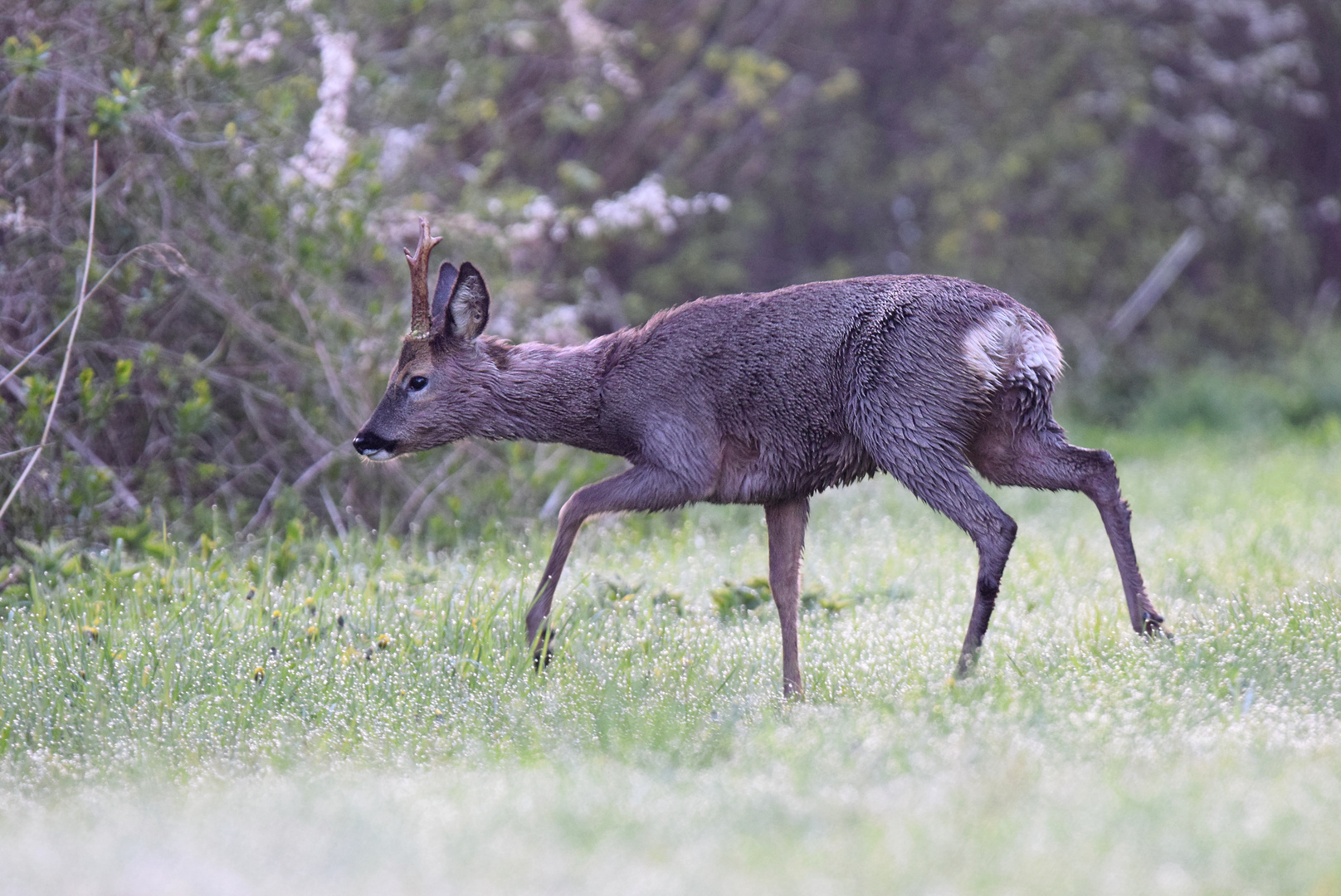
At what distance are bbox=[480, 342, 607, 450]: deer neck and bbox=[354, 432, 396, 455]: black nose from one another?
0.37m

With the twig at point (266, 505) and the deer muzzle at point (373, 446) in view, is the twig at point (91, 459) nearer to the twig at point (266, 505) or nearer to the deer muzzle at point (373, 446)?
the twig at point (266, 505)

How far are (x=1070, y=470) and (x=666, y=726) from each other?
197 cm

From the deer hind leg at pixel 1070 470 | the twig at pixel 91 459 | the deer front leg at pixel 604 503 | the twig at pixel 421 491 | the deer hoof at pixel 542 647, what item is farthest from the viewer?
the twig at pixel 421 491

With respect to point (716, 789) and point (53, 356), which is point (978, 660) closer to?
point (716, 789)

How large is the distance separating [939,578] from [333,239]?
3944mm

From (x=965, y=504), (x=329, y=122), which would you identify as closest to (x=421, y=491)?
(x=329, y=122)

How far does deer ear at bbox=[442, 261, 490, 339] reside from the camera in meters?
5.53

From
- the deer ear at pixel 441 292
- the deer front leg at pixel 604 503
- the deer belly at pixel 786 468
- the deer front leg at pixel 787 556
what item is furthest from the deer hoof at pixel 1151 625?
the deer ear at pixel 441 292

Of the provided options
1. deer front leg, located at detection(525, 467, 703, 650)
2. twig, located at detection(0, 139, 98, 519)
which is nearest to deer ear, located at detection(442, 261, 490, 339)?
deer front leg, located at detection(525, 467, 703, 650)

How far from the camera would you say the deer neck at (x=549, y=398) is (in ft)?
18.1

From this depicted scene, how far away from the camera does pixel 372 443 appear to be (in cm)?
560

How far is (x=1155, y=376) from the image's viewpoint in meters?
14.6

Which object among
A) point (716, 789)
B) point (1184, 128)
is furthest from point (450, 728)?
point (1184, 128)

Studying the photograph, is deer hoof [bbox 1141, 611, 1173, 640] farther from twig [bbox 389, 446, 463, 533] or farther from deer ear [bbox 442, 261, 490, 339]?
twig [bbox 389, 446, 463, 533]
